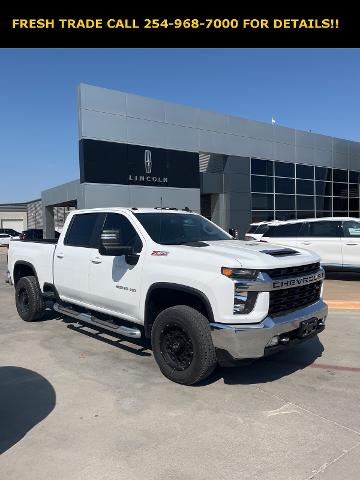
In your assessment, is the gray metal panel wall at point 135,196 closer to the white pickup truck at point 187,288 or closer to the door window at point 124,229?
the white pickup truck at point 187,288

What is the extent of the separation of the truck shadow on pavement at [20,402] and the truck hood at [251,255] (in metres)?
2.01

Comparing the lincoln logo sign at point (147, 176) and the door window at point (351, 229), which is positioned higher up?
the lincoln logo sign at point (147, 176)

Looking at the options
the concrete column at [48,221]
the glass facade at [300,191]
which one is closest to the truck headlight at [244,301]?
the glass facade at [300,191]

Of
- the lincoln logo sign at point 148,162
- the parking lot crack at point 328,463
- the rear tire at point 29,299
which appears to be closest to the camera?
the parking lot crack at point 328,463

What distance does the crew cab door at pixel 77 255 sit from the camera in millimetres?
5750

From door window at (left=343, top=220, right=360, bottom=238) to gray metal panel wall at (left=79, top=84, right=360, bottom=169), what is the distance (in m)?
11.5

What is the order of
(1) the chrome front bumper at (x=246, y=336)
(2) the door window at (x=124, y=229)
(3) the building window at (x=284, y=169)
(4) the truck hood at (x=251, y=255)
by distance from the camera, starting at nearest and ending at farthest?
(1) the chrome front bumper at (x=246, y=336), (4) the truck hood at (x=251, y=255), (2) the door window at (x=124, y=229), (3) the building window at (x=284, y=169)

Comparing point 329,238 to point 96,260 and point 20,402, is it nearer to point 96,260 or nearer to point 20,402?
point 96,260

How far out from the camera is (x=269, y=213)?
25438 millimetres

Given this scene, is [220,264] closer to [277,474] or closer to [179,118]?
[277,474]

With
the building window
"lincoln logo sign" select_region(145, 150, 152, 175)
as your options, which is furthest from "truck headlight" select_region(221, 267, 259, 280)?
the building window

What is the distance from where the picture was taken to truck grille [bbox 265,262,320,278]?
4.13 metres

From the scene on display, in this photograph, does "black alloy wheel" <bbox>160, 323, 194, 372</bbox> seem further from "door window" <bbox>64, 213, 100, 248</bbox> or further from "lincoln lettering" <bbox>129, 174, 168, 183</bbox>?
"lincoln lettering" <bbox>129, 174, 168, 183</bbox>
